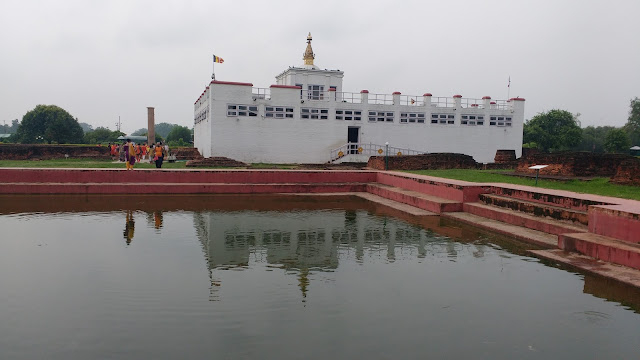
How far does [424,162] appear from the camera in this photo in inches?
906

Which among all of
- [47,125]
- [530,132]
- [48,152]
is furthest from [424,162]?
[47,125]

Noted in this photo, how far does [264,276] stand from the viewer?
19.9 ft

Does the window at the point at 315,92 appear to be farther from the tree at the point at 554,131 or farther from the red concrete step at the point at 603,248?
the tree at the point at 554,131

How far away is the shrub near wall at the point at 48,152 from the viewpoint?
30.1m

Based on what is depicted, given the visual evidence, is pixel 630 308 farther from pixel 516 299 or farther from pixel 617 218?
pixel 617 218

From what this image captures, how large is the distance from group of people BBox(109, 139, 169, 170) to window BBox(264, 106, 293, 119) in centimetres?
638

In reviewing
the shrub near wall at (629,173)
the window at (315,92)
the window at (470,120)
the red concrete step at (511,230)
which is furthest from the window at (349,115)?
the red concrete step at (511,230)

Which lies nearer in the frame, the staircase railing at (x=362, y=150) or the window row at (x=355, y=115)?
the window row at (x=355, y=115)

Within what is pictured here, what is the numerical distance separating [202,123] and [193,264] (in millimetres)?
25481

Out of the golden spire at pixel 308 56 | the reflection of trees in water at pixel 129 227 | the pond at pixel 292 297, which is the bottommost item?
the pond at pixel 292 297

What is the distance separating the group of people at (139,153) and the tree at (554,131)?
42149 mm

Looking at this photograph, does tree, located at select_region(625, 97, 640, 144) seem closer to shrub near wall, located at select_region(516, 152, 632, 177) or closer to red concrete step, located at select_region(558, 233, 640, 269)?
shrub near wall, located at select_region(516, 152, 632, 177)

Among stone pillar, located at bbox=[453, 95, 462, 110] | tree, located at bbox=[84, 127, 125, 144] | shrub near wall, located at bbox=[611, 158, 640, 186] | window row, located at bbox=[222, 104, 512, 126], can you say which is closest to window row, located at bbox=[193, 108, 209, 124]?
window row, located at bbox=[222, 104, 512, 126]

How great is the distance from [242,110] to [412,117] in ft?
37.3
